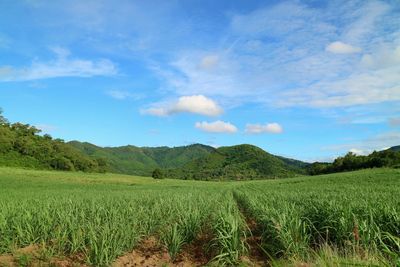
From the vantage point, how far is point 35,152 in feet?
297

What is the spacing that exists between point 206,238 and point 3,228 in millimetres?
4458

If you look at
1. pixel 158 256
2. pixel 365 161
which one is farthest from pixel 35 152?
pixel 158 256

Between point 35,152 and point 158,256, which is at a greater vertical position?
point 35,152

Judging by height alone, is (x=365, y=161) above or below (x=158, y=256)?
above

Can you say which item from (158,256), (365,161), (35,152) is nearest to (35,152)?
(35,152)

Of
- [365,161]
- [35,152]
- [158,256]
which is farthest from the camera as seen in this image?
[35,152]

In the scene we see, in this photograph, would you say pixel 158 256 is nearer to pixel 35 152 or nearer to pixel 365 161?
pixel 365 161

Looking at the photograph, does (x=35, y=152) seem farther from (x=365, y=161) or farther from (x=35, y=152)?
(x=365, y=161)

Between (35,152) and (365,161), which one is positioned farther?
(35,152)

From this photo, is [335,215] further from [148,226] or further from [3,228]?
[3,228]

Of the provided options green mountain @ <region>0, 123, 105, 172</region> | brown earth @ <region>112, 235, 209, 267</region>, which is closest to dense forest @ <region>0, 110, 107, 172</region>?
green mountain @ <region>0, 123, 105, 172</region>

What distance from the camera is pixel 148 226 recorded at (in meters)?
9.39

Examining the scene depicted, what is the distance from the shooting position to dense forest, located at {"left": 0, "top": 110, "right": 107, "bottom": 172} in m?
84.9

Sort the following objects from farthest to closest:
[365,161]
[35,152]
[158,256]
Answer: [35,152], [365,161], [158,256]
